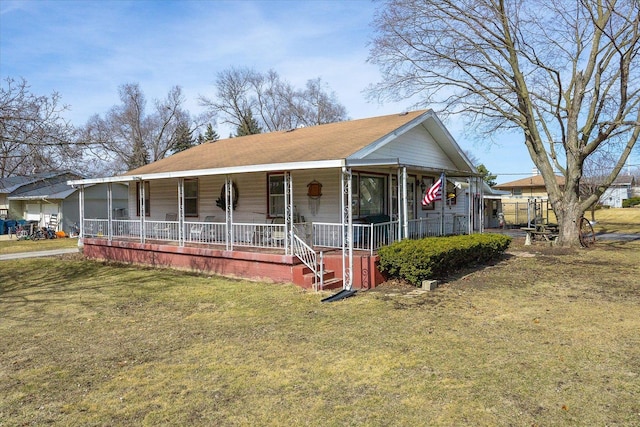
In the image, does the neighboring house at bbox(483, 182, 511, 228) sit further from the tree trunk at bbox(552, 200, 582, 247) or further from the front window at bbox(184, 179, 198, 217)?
the front window at bbox(184, 179, 198, 217)

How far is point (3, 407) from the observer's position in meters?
4.31

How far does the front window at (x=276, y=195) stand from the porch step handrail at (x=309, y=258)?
268 centimetres

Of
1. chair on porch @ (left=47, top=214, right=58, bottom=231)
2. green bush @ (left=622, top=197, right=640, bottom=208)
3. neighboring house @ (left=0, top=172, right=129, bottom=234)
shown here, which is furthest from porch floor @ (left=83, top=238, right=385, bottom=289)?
green bush @ (left=622, top=197, right=640, bottom=208)

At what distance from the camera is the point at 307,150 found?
11945mm

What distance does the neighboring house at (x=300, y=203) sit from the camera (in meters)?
10.2

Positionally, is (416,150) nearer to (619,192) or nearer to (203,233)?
(203,233)

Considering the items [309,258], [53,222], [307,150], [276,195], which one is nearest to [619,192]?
[276,195]

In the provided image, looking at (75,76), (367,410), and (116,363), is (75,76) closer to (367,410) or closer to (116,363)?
(116,363)

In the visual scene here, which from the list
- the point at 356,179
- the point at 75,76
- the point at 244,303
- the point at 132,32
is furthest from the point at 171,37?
the point at 244,303

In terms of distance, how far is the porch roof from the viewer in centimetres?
1035

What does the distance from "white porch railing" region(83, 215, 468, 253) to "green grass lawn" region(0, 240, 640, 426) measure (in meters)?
1.63

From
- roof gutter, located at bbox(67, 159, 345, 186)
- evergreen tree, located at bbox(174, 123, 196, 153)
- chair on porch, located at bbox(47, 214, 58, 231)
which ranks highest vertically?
evergreen tree, located at bbox(174, 123, 196, 153)

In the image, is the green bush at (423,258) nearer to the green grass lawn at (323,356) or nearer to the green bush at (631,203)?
the green grass lawn at (323,356)

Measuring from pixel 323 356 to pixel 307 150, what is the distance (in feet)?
23.9
